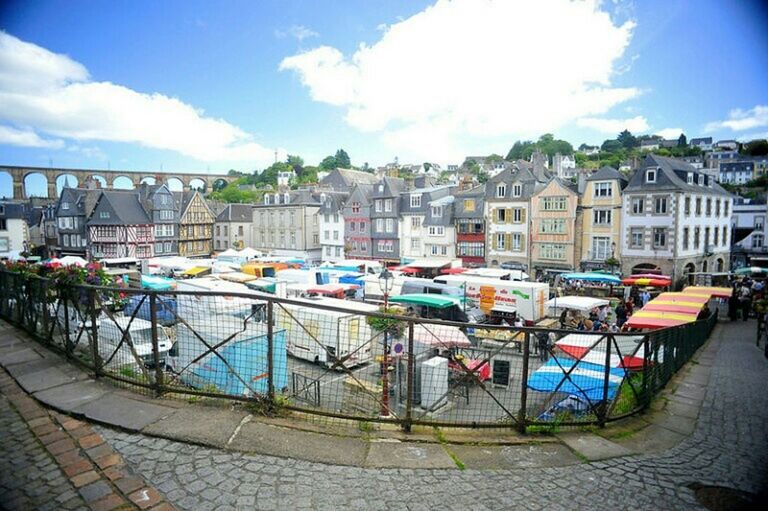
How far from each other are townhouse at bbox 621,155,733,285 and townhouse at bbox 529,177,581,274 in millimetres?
3647

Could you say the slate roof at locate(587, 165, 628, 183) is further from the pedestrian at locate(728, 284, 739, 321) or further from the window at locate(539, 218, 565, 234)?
the pedestrian at locate(728, 284, 739, 321)

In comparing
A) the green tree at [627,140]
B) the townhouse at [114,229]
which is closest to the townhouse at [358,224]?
the townhouse at [114,229]

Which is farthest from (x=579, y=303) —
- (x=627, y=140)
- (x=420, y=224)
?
(x=627, y=140)

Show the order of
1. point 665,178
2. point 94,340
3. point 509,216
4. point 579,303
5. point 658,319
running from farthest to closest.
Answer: point 509,216 → point 665,178 → point 579,303 → point 658,319 → point 94,340

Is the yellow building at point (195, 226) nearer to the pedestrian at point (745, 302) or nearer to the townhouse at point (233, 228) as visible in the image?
the townhouse at point (233, 228)

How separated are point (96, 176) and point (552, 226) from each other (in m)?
109

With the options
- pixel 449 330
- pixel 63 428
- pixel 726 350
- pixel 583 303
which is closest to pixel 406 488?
pixel 63 428

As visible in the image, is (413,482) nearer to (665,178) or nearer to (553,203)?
(665,178)

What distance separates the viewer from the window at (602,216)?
115ft

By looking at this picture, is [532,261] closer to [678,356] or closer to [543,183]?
[543,183]

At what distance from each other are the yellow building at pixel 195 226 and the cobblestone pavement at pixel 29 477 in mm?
59076

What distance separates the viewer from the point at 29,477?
388cm

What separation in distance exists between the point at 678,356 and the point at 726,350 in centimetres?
649

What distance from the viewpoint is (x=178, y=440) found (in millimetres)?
4527
